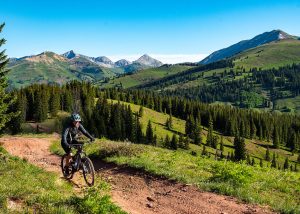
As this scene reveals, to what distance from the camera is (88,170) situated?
16078 millimetres

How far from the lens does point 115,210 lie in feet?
38.4

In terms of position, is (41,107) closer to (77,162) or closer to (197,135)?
(197,135)

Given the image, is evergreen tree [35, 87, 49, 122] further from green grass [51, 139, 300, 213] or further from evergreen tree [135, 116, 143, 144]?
green grass [51, 139, 300, 213]

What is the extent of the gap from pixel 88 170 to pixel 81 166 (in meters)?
0.50

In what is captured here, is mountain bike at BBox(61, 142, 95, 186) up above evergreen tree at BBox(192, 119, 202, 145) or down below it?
above

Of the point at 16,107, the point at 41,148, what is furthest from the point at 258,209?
the point at 16,107

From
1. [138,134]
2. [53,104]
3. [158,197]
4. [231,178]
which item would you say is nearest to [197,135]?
[138,134]

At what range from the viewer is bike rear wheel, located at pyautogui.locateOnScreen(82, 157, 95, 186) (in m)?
15.8

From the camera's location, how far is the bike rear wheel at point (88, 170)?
51.9 ft

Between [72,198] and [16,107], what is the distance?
138031 millimetres

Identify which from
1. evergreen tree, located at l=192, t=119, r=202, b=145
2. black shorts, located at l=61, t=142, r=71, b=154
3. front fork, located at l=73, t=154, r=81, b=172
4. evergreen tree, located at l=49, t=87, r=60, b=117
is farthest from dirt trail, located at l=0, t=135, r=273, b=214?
evergreen tree, located at l=192, t=119, r=202, b=145

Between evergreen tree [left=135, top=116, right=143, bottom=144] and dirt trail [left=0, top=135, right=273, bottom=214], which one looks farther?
evergreen tree [left=135, top=116, right=143, bottom=144]

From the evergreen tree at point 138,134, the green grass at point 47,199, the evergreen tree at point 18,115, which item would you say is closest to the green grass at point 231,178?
the green grass at point 47,199

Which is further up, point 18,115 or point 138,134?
point 18,115
